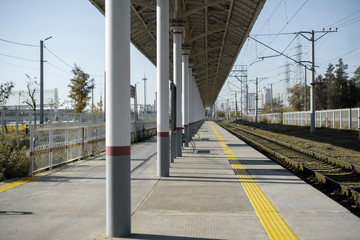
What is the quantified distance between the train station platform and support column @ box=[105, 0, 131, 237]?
0.46 m

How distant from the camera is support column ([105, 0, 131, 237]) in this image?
18.1 feet

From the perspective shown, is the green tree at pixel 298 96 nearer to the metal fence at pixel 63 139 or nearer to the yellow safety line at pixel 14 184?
the metal fence at pixel 63 139

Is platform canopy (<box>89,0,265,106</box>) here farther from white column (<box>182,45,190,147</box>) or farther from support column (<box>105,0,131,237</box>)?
support column (<box>105,0,131,237</box>)

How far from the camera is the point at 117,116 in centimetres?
558

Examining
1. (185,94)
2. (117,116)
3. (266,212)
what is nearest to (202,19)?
(185,94)

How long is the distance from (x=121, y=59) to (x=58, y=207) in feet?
10.5

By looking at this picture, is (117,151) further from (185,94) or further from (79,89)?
(79,89)

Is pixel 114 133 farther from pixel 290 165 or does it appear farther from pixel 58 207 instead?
pixel 290 165

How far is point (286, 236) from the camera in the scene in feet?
17.3

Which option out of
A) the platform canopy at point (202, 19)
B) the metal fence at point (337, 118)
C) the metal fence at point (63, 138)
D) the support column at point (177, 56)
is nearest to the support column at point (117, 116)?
the metal fence at point (63, 138)

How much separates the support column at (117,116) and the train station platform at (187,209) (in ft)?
1.51

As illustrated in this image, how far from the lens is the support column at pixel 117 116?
550cm

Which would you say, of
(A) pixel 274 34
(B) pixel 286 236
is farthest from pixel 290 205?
(A) pixel 274 34

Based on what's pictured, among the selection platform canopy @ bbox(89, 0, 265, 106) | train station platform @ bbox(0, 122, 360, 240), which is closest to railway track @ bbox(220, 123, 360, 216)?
train station platform @ bbox(0, 122, 360, 240)
